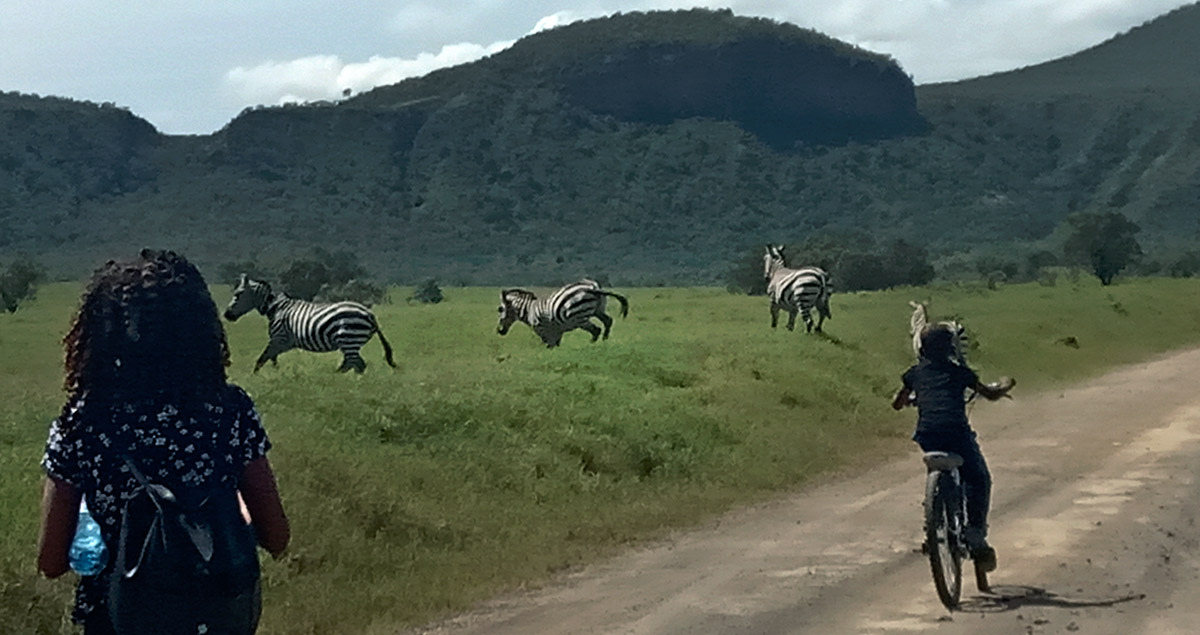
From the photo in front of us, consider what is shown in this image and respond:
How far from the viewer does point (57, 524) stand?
3662mm

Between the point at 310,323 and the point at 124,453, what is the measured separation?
15794 millimetres

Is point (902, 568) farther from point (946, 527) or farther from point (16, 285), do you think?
point (16, 285)

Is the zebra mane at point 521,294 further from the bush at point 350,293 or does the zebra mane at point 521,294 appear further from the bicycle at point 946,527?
the bicycle at point 946,527

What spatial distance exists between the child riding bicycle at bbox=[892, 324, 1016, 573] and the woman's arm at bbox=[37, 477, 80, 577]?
575 cm

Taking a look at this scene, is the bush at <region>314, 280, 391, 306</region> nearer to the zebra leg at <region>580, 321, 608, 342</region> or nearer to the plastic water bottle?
the zebra leg at <region>580, 321, 608, 342</region>

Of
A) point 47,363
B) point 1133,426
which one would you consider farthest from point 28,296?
point 1133,426

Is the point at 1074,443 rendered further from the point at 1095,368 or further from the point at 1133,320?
the point at 1133,320

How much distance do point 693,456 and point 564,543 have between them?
3.66 m

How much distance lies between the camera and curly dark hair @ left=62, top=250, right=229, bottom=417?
3.73 metres

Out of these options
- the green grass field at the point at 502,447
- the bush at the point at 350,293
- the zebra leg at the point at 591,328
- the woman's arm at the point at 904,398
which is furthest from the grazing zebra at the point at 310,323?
the bush at the point at 350,293

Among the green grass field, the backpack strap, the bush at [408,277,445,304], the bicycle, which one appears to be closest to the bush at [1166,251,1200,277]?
the bush at [408,277,445,304]

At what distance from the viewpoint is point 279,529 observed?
389 cm

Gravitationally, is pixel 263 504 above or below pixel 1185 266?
above

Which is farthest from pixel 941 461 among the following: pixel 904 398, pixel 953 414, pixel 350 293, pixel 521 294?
pixel 350 293
